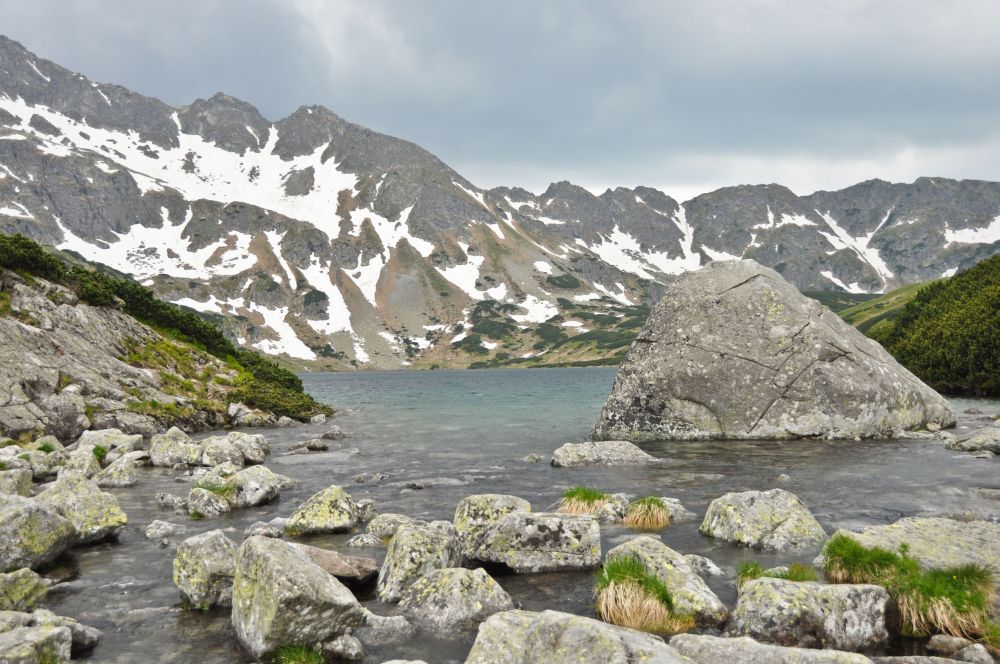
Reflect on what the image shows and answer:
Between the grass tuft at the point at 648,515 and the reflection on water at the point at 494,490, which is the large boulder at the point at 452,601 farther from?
the grass tuft at the point at 648,515

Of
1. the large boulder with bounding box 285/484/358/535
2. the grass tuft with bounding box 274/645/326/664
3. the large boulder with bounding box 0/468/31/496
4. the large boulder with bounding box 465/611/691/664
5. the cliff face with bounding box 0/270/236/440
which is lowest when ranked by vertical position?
the grass tuft with bounding box 274/645/326/664

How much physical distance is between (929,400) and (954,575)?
29279mm

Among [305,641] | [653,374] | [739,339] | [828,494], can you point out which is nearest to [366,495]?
[305,641]

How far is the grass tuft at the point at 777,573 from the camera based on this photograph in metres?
11.1

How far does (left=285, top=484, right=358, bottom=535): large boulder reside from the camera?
16.3 m

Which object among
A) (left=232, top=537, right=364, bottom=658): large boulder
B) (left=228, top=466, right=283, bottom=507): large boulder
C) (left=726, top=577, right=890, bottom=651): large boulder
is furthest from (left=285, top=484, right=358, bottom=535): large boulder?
(left=726, top=577, right=890, bottom=651): large boulder

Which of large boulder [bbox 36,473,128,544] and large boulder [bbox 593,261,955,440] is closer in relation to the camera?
large boulder [bbox 36,473,128,544]

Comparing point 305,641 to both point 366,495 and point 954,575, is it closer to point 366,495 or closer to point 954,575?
point 954,575

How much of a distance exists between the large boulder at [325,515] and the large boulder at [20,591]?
6.10 m

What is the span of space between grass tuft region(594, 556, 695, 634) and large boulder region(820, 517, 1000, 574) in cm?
490

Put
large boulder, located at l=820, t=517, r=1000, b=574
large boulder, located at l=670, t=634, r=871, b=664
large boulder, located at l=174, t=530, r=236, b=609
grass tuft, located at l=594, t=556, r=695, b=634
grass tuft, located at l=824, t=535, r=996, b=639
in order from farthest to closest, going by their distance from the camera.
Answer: large boulder, located at l=174, t=530, r=236, b=609 < large boulder, located at l=820, t=517, r=1000, b=574 < grass tuft, located at l=594, t=556, r=695, b=634 < grass tuft, located at l=824, t=535, r=996, b=639 < large boulder, located at l=670, t=634, r=871, b=664

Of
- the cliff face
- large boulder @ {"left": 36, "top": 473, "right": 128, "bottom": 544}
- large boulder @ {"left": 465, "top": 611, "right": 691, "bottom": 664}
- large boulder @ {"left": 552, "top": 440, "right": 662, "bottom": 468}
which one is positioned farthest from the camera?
the cliff face

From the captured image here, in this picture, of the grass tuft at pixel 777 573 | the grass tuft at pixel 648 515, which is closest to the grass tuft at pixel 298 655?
the grass tuft at pixel 777 573

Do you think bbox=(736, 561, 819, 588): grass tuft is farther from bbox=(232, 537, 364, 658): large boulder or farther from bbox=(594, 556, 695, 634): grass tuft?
bbox=(232, 537, 364, 658): large boulder
